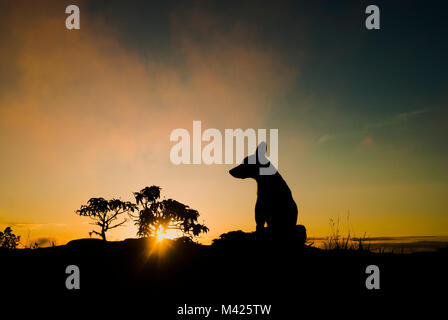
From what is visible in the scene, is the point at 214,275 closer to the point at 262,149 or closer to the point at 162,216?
the point at 262,149

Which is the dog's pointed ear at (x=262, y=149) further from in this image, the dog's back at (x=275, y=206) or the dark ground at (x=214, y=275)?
the dark ground at (x=214, y=275)

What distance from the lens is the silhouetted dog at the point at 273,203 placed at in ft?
26.0

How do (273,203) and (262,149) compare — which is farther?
(262,149)

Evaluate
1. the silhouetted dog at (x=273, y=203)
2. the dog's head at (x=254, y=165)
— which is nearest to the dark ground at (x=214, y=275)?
the silhouetted dog at (x=273, y=203)

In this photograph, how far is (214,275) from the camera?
263 inches

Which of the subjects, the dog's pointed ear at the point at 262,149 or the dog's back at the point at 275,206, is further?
the dog's pointed ear at the point at 262,149

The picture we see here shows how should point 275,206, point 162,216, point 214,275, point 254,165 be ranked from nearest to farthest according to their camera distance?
point 214,275, point 275,206, point 254,165, point 162,216

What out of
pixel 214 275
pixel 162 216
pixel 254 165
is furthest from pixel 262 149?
pixel 162 216

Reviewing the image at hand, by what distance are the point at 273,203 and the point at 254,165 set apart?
116 centimetres

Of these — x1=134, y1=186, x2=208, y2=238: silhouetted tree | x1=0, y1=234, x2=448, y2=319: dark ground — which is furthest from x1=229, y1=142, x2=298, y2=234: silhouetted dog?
x1=134, y1=186, x2=208, y2=238: silhouetted tree

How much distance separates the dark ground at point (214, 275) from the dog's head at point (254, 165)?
6.15ft
